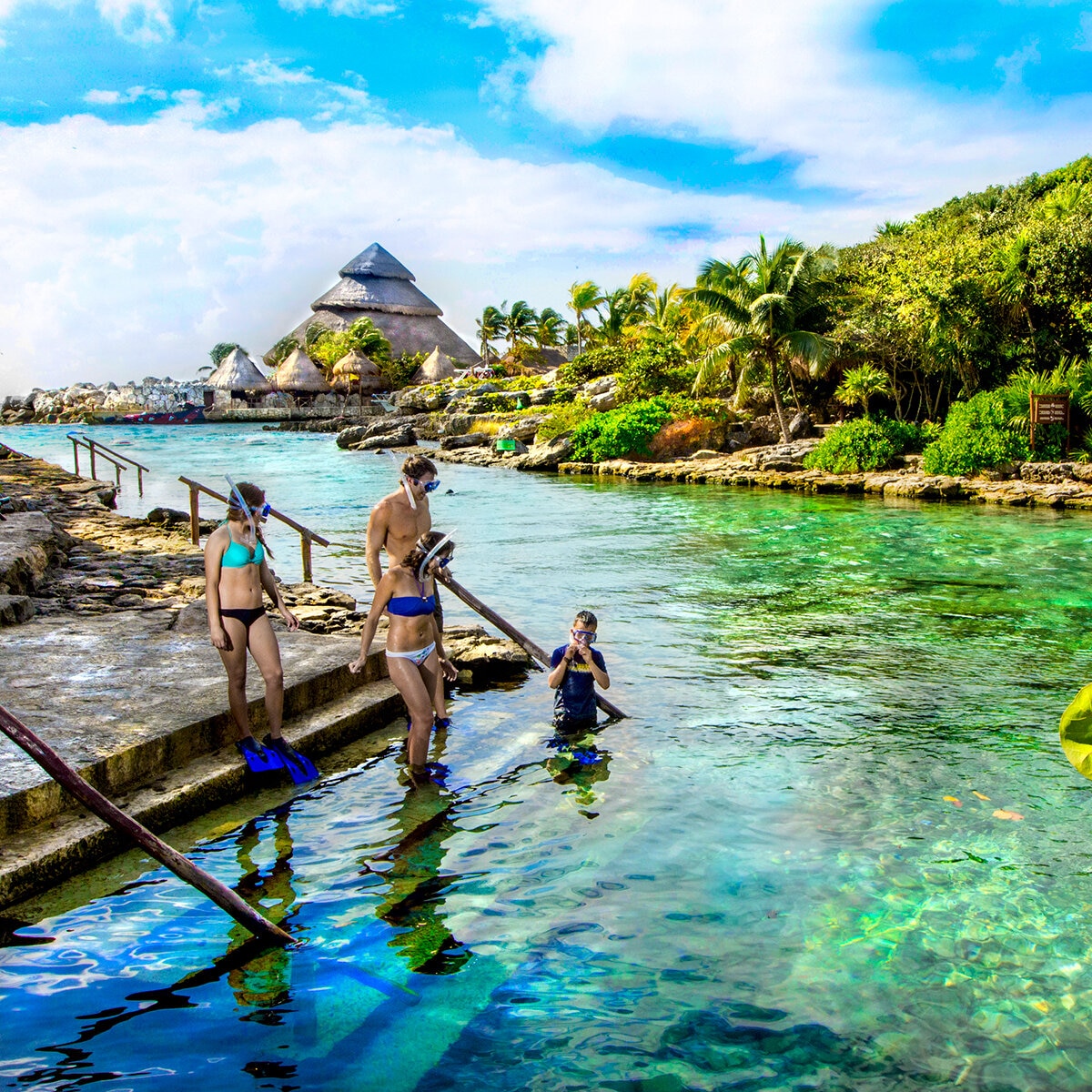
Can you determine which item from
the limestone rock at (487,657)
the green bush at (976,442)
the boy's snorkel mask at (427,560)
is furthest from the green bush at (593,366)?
the boy's snorkel mask at (427,560)

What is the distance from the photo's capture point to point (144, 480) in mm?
34094

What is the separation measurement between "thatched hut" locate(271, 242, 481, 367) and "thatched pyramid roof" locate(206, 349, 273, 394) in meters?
7.90

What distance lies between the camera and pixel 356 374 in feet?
214

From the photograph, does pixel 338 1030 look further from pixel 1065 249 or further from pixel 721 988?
pixel 1065 249

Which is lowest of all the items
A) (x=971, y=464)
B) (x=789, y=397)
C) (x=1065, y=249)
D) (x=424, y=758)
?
(x=424, y=758)

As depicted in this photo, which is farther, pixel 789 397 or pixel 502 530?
pixel 789 397

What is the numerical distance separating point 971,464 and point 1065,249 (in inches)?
220

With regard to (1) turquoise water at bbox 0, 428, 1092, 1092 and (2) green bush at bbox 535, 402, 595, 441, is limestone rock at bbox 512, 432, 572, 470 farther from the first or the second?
(1) turquoise water at bbox 0, 428, 1092, 1092

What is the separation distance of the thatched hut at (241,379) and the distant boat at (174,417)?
4.51 meters

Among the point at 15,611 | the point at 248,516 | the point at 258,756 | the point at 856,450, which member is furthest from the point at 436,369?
the point at 258,756

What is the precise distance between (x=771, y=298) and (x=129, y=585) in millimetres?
21931

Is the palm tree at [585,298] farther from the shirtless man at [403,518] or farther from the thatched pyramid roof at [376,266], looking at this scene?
the shirtless man at [403,518]

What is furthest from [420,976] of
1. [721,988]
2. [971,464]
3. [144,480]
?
[144,480]

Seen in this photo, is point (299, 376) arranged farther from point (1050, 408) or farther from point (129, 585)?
point (129, 585)
